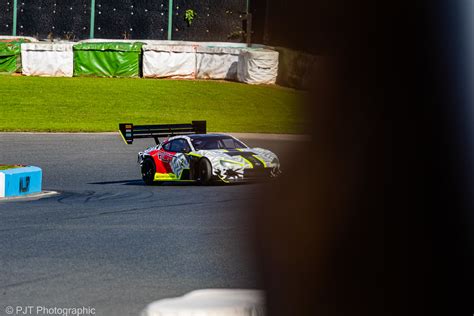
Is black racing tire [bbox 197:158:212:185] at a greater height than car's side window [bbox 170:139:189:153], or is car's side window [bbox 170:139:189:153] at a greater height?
car's side window [bbox 170:139:189:153]

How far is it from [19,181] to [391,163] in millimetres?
15345

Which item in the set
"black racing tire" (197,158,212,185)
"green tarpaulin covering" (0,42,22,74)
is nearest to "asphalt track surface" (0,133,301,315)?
"black racing tire" (197,158,212,185)

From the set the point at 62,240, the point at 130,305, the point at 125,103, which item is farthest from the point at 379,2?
the point at 125,103

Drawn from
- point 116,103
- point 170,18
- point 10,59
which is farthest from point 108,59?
point 170,18

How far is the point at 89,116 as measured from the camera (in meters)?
35.5

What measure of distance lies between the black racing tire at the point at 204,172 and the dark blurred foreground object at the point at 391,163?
55.9ft

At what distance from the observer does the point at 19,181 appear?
16.0 meters

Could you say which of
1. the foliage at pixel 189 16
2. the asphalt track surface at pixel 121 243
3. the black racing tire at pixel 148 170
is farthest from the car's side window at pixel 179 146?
the foliage at pixel 189 16

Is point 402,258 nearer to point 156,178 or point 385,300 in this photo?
point 385,300

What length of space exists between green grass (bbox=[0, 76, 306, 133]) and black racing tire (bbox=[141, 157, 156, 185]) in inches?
455

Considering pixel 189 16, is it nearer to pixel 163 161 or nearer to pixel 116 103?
pixel 116 103

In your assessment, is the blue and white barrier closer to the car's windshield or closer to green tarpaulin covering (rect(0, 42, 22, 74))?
the car's windshield

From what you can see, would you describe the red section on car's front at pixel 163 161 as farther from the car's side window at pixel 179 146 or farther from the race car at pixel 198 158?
the car's side window at pixel 179 146

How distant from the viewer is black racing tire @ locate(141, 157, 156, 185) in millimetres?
19234
